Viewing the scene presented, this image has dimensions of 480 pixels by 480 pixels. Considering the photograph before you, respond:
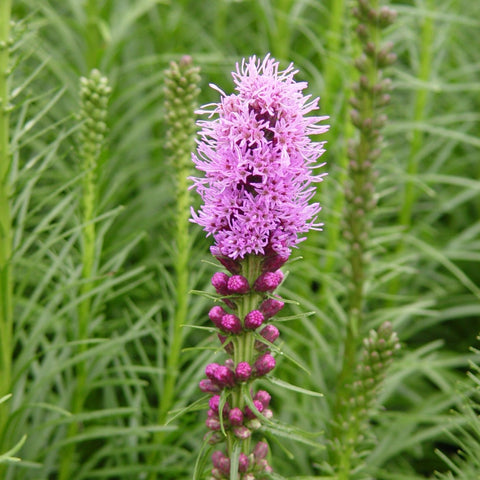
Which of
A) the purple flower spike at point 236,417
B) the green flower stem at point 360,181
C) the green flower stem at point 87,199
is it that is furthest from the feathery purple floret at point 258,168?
the green flower stem at point 87,199

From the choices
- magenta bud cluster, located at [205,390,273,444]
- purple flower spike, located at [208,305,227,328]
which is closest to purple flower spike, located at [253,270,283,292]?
purple flower spike, located at [208,305,227,328]

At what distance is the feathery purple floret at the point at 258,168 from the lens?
1.32 meters

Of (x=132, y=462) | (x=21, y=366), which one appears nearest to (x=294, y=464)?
(x=132, y=462)

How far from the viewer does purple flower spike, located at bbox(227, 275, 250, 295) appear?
1.40 m

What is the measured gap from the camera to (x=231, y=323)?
1423mm

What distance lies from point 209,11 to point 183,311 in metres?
2.78

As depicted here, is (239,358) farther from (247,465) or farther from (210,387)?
(247,465)

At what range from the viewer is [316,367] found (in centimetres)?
248

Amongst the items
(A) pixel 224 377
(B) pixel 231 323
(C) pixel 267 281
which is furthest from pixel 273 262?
(A) pixel 224 377

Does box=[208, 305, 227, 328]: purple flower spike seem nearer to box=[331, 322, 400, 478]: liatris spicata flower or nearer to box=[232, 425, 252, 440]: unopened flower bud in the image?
box=[232, 425, 252, 440]: unopened flower bud

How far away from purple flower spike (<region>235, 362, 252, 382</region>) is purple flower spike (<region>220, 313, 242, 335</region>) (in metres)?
0.07

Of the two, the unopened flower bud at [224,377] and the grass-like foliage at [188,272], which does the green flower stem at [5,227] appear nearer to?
the grass-like foliage at [188,272]

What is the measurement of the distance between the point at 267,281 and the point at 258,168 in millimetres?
247

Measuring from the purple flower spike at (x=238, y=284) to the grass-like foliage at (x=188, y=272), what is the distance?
0.28 ft
